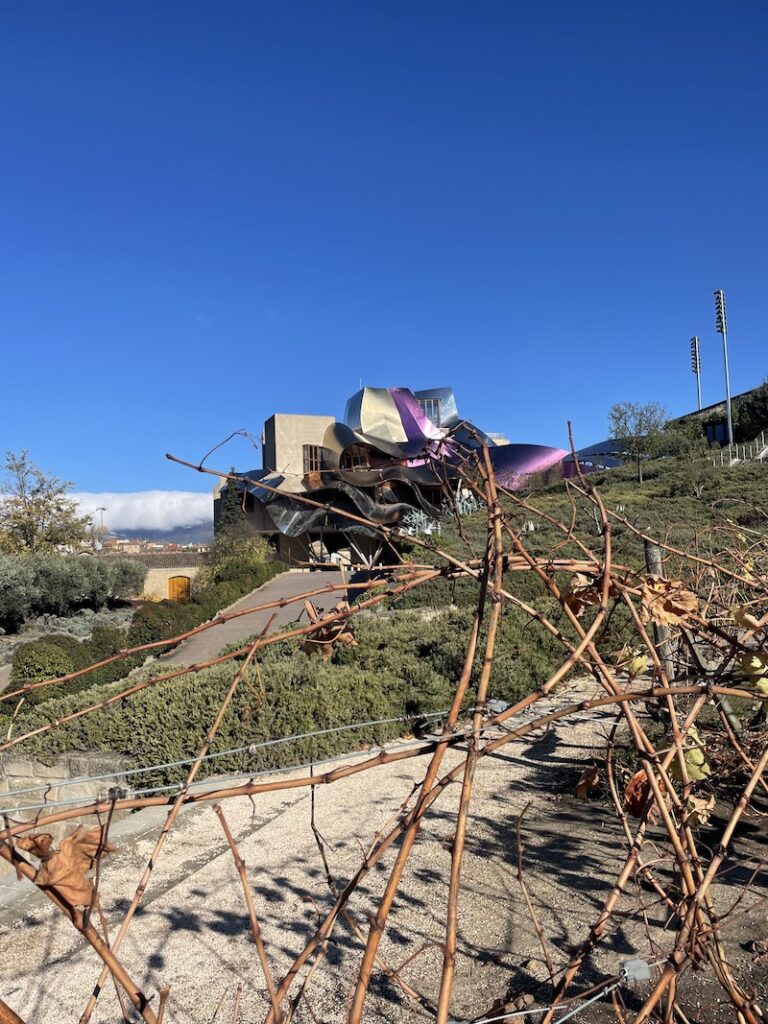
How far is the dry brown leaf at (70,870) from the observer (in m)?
0.75

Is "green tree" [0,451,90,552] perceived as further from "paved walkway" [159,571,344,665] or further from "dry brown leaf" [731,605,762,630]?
"dry brown leaf" [731,605,762,630]

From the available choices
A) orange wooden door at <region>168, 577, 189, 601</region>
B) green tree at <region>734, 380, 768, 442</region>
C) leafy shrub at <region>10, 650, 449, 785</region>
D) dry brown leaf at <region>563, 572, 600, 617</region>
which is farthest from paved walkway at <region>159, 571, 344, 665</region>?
green tree at <region>734, 380, 768, 442</region>

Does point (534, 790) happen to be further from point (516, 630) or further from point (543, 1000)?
point (516, 630)

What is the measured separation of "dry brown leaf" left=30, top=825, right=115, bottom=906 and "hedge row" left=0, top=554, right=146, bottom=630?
67.6ft

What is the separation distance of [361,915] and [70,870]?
8.95 feet

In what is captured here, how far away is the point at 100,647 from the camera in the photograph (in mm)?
12188

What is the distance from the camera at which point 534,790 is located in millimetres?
4547

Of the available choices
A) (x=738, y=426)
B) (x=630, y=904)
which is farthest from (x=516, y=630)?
(x=738, y=426)

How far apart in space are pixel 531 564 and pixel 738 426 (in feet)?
139

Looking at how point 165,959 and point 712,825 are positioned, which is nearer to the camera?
point 165,959

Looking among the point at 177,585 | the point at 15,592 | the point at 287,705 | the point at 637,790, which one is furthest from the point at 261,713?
the point at 177,585

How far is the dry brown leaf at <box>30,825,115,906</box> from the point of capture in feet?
2.48

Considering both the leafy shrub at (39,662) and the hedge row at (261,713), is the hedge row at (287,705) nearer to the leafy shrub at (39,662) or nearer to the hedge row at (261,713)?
the hedge row at (261,713)

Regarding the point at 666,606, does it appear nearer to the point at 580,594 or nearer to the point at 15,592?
the point at 580,594
